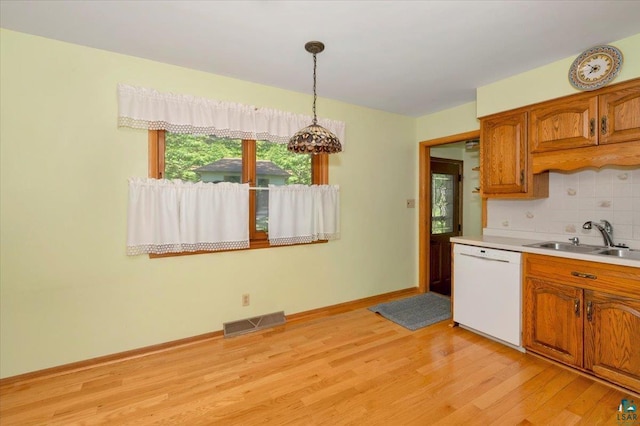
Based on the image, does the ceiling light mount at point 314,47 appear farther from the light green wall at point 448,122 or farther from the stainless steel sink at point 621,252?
the stainless steel sink at point 621,252

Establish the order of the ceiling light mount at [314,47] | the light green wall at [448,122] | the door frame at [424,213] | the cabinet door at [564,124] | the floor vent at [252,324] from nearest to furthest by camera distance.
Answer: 1. the ceiling light mount at [314,47]
2. the cabinet door at [564,124]
3. the floor vent at [252,324]
4. the light green wall at [448,122]
5. the door frame at [424,213]

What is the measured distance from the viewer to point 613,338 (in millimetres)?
2051

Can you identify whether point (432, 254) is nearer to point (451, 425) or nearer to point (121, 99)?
point (451, 425)

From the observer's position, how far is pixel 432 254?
177 inches

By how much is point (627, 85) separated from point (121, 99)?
3.94 meters

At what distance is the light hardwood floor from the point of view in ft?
6.00

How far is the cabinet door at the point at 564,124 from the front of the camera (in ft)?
7.79

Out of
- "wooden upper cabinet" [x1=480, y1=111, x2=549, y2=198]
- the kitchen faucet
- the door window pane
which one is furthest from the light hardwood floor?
the door window pane

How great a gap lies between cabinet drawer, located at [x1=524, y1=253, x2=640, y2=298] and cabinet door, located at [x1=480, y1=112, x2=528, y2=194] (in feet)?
2.46

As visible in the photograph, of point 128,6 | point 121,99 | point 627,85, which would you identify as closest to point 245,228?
point 121,99

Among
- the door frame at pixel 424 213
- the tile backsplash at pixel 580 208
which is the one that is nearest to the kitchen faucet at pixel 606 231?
the tile backsplash at pixel 580 208

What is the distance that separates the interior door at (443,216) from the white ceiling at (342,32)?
6.14 ft

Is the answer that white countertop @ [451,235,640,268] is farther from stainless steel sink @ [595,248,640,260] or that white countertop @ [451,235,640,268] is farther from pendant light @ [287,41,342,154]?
pendant light @ [287,41,342,154]

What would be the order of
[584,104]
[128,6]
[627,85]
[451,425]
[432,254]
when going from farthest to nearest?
[432,254], [584,104], [627,85], [128,6], [451,425]
